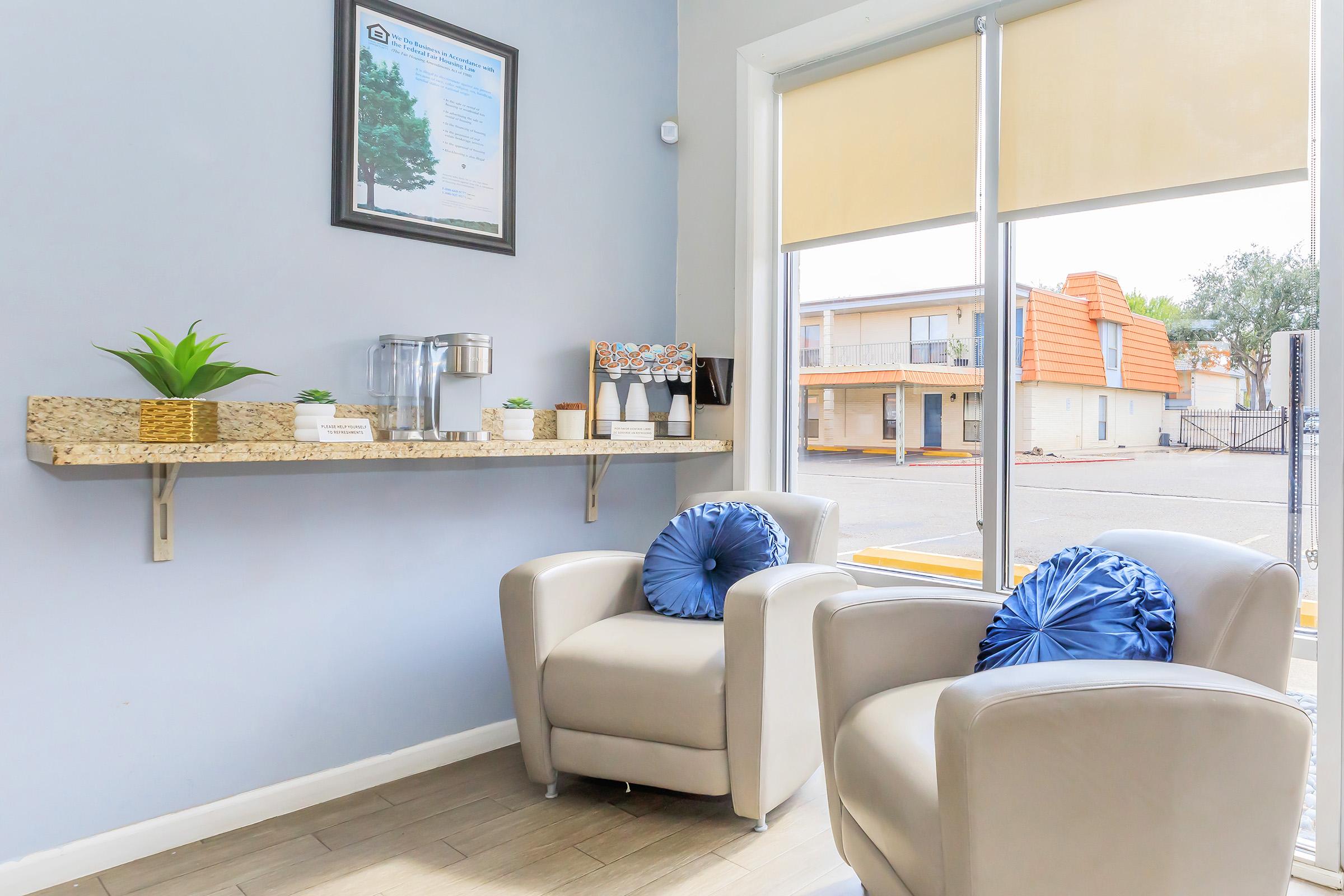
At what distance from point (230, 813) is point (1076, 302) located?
2.55 m

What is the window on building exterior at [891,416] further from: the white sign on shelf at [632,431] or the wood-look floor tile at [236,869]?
the wood-look floor tile at [236,869]

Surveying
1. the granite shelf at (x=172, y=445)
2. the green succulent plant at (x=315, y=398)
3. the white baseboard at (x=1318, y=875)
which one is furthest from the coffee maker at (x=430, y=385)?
the white baseboard at (x=1318, y=875)

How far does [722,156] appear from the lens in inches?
116

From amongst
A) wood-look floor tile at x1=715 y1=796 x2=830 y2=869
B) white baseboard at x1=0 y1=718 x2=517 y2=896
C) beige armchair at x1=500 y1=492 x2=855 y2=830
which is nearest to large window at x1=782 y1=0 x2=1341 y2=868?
beige armchair at x1=500 y1=492 x2=855 y2=830

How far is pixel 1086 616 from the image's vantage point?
4.88ft

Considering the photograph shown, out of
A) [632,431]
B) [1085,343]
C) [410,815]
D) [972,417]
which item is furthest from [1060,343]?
[410,815]

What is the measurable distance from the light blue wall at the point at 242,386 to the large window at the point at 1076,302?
928mm

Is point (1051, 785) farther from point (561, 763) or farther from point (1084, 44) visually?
point (1084, 44)

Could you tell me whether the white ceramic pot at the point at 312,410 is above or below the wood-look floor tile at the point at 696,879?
above

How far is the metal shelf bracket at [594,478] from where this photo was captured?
9.18 ft

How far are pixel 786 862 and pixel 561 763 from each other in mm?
611

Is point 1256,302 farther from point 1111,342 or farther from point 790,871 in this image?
point 790,871

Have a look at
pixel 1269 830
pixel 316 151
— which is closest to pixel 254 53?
pixel 316 151

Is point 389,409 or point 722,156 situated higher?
point 722,156
